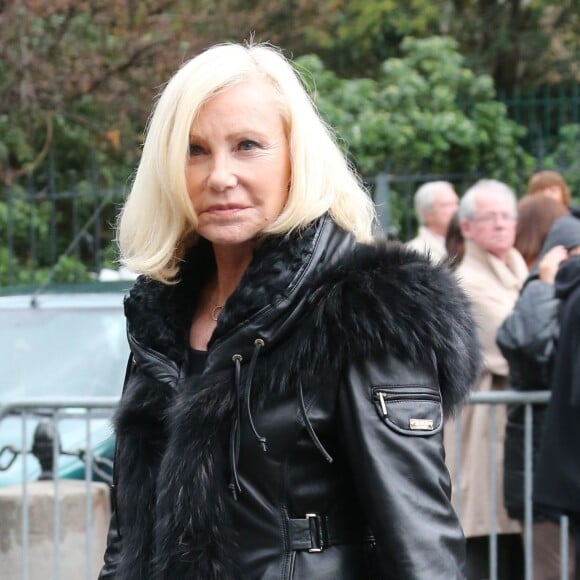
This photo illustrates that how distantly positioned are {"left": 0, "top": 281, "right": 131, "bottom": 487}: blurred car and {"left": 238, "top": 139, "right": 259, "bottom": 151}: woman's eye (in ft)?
10.3

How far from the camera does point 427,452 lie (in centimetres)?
199

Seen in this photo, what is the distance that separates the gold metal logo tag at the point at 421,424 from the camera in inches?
78.0

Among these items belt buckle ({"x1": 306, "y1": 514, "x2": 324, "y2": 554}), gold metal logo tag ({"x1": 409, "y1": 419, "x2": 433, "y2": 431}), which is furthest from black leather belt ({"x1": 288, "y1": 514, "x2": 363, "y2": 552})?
A: gold metal logo tag ({"x1": 409, "y1": 419, "x2": 433, "y2": 431})

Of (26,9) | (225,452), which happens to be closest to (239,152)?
Result: (225,452)

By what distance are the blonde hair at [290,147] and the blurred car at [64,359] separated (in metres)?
2.95

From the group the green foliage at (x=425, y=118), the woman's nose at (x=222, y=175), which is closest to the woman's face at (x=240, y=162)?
the woman's nose at (x=222, y=175)

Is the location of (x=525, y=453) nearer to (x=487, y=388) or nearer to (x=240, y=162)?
(x=487, y=388)

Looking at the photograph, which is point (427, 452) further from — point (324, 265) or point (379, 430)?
point (324, 265)

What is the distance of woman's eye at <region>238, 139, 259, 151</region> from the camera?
85.2 inches

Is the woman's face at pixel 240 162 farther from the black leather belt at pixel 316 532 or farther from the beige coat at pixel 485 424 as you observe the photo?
the beige coat at pixel 485 424

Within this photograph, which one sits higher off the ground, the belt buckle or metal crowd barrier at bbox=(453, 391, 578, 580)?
the belt buckle

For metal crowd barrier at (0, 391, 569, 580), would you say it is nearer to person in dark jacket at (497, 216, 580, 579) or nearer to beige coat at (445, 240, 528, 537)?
person in dark jacket at (497, 216, 580, 579)

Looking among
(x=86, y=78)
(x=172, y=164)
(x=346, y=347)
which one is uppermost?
(x=86, y=78)

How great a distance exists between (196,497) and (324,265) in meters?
0.44
